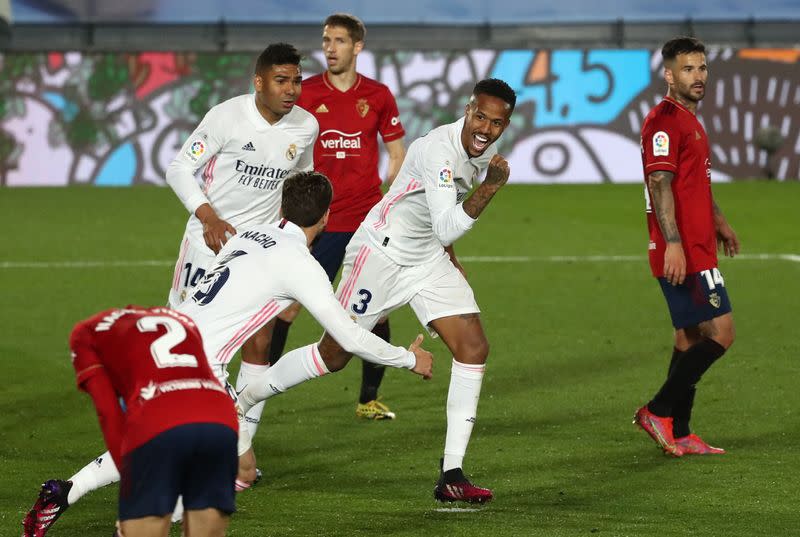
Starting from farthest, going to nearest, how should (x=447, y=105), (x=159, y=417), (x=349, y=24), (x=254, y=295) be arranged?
(x=447, y=105) < (x=349, y=24) < (x=254, y=295) < (x=159, y=417)

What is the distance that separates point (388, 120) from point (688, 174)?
2.70m

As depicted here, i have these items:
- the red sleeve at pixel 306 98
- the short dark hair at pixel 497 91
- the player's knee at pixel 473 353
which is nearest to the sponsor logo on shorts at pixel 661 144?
the short dark hair at pixel 497 91

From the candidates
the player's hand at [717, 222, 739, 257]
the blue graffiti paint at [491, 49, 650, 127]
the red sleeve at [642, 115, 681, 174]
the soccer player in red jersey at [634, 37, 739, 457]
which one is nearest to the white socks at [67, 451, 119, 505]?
the soccer player in red jersey at [634, 37, 739, 457]


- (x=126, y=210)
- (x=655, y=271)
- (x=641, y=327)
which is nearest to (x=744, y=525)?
(x=655, y=271)

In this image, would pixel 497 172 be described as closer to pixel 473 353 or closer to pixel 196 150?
pixel 473 353

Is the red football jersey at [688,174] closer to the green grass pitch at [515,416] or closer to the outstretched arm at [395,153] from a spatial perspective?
the green grass pitch at [515,416]

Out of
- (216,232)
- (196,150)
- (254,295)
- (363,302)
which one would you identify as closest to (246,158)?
(196,150)

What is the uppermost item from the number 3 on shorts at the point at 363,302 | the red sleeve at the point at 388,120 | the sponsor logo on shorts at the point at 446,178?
the red sleeve at the point at 388,120

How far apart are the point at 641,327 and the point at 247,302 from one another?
6.33m

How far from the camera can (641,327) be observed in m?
11.3

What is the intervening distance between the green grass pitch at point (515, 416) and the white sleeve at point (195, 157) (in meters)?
1.39

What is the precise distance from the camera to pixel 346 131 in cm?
934

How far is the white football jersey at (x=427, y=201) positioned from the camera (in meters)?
6.52

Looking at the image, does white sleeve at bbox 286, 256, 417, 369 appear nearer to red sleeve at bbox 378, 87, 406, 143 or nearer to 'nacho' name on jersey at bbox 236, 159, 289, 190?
'nacho' name on jersey at bbox 236, 159, 289, 190
